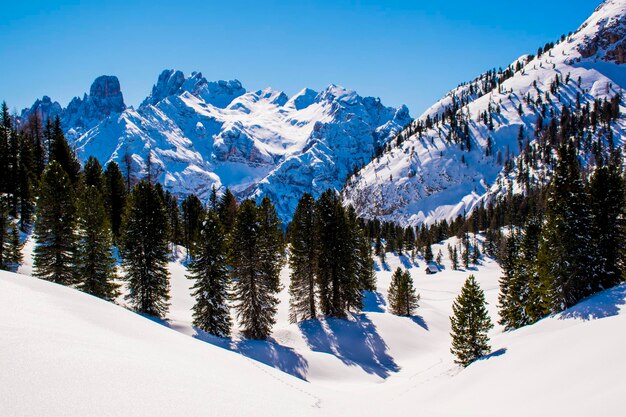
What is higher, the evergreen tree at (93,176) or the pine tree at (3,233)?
the evergreen tree at (93,176)

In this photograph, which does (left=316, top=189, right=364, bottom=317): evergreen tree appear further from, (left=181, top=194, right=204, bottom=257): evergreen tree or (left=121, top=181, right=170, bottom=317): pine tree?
(left=181, top=194, right=204, bottom=257): evergreen tree

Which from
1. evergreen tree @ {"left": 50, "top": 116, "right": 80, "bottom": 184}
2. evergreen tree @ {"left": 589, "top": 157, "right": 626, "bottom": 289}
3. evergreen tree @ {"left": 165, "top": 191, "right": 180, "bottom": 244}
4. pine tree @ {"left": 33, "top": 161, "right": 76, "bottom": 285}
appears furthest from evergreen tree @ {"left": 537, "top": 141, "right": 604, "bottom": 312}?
evergreen tree @ {"left": 50, "top": 116, "right": 80, "bottom": 184}

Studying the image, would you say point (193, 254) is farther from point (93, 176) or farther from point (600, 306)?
point (93, 176)

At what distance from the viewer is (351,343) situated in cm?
3594

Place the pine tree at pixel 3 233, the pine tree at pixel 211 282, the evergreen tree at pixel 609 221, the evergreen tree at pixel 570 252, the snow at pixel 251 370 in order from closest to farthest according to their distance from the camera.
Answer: the snow at pixel 251 370 < the evergreen tree at pixel 570 252 < the evergreen tree at pixel 609 221 < the pine tree at pixel 3 233 < the pine tree at pixel 211 282

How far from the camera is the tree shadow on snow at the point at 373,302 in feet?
201

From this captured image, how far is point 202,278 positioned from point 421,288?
70.1 meters

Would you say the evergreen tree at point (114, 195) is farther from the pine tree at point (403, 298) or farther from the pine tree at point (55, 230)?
the pine tree at point (403, 298)

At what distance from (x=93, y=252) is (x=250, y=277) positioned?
43.7ft

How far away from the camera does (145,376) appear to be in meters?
8.65

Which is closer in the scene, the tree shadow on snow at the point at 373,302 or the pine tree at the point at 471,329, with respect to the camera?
the pine tree at the point at 471,329

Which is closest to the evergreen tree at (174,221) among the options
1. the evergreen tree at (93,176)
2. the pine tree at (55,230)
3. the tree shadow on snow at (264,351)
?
the evergreen tree at (93,176)

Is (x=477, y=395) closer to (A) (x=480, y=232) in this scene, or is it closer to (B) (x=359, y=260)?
(B) (x=359, y=260)

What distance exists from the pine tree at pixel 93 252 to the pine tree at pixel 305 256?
56.6ft
